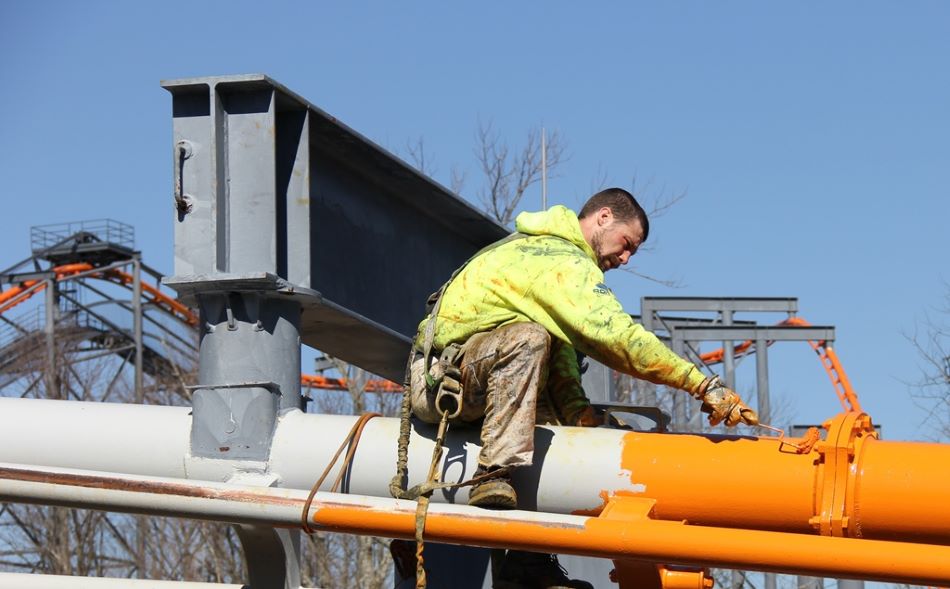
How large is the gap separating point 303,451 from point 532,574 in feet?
3.26

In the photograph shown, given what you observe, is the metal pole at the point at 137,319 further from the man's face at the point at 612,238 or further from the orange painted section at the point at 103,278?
the man's face at the point at 612,238

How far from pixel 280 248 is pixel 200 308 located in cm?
41

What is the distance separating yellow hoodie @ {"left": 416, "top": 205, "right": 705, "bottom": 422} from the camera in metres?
5.65

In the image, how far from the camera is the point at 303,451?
6.05m

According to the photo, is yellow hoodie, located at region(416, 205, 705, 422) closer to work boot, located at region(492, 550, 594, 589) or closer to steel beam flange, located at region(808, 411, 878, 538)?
steel beam flange, located at region(808, 411, 878, 538)

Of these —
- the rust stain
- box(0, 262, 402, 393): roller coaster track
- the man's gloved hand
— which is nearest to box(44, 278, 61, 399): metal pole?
box(0, 262, 402, 393): roller coaster track

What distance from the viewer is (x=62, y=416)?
6281 mm

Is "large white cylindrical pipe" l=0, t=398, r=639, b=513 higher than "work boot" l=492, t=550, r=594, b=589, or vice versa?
"large white cylindrical pipe" l=0, t=398, r=639, b=513

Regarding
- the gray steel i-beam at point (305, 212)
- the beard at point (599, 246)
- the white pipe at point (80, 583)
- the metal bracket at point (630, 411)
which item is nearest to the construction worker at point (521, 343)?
the beard at point (599, 246)

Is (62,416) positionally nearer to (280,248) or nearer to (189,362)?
(280,248)

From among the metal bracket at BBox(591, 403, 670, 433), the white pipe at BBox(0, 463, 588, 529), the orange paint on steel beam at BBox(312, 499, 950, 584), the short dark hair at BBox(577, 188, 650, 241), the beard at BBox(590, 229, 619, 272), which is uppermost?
the short dark hair at BBox(577, 188, 650, 241)

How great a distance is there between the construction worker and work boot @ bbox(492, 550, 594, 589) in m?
0.02

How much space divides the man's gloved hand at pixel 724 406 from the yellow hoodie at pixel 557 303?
0.18 ft

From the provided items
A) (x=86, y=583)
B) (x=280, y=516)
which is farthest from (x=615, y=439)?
(x=86, y=583)
